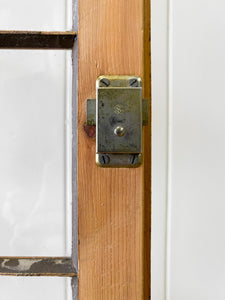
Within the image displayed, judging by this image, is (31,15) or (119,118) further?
(31,15)

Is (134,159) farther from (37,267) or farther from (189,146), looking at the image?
(189,146)

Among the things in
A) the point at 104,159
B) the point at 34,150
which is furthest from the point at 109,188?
the point at 34,150

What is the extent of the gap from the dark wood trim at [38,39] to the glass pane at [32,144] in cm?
21

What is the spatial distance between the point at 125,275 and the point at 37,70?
0.41 metres

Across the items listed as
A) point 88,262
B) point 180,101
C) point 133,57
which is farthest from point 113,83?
point 180,101

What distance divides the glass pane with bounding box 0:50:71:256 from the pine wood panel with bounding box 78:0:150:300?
0.27 metres

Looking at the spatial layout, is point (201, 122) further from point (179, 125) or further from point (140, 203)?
point (140, 203)

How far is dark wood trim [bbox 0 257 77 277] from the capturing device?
35 centimetres

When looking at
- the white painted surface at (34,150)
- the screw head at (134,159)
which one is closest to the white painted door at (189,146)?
the white painted surface at (34,150)

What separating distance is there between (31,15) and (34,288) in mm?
515

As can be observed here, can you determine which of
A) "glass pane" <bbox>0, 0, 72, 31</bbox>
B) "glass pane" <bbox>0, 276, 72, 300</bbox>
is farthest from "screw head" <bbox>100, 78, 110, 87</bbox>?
"glass pane" <bbox>0, 276, 72, 300</bbox>

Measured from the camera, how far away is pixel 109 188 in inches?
13.0

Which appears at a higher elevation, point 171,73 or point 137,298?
point 171,73

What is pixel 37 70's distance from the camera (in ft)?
1.90
